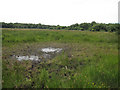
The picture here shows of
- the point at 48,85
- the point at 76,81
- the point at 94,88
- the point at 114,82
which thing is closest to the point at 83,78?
the point at 76,81

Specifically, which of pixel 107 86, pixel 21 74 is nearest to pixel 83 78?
pixel 107 86

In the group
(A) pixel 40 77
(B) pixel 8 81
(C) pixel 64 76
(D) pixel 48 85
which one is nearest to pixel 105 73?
(C) pixel 64 76

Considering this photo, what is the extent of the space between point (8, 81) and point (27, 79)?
771mm

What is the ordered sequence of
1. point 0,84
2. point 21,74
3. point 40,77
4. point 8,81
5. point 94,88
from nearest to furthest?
1. point 94,88
2. point 0,84
3. point 8,81
4. point 40,77
5. point 21,74

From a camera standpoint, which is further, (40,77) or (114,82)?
(40,77)

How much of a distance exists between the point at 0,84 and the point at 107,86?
4159 mm

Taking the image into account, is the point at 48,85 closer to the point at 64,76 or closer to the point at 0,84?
the point at 64,76

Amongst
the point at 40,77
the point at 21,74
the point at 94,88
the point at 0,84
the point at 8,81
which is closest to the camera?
the point at 94,88

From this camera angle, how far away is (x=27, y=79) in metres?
4.46

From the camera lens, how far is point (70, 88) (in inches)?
149

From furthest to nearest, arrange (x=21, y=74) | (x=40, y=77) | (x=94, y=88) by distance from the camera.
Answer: (x=21, y=74) → (x=40, y=77) → (x=94, y=88)

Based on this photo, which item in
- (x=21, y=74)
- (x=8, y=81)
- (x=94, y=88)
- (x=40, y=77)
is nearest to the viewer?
(x=94, y=88)

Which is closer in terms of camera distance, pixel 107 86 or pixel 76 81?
pixel 107 86

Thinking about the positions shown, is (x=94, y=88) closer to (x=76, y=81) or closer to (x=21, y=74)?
(x=76, y=81)
